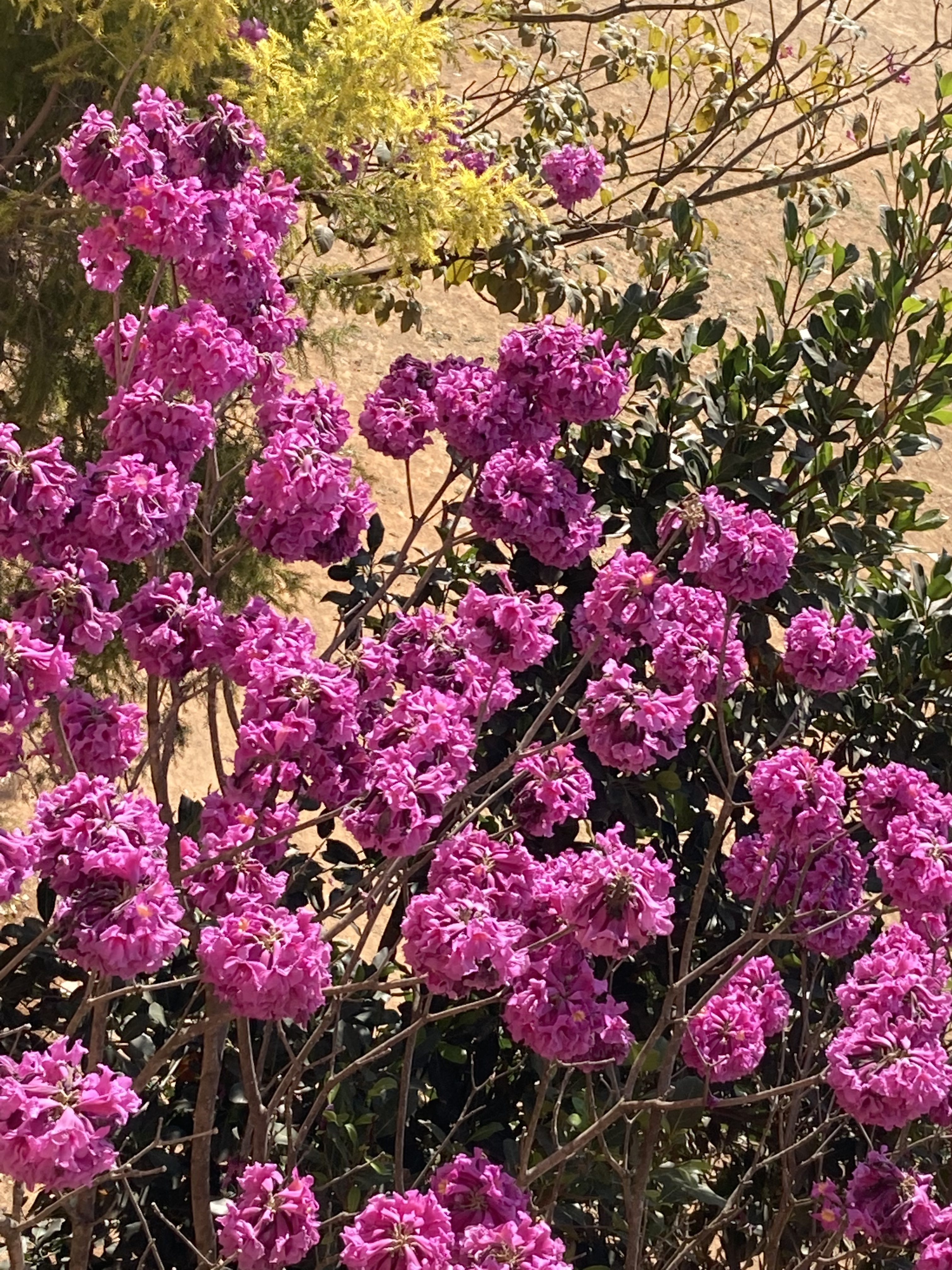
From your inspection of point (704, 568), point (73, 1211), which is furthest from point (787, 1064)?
point (73, 1211)

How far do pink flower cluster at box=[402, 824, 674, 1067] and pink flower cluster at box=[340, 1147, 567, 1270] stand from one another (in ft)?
0.75

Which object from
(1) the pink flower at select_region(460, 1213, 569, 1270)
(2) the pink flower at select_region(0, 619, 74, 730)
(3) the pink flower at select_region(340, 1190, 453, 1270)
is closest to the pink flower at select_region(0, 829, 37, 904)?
(2) the pink flower at select_region(0, 619, 74, 730)

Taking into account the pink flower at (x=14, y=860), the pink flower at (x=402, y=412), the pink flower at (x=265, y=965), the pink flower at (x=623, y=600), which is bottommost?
the pink flower at (x=265, y=965)

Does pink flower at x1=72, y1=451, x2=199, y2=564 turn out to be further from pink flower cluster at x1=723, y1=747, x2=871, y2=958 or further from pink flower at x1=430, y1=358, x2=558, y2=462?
pink flower cluster at x1=723, y1=747, x2=871, y2=958

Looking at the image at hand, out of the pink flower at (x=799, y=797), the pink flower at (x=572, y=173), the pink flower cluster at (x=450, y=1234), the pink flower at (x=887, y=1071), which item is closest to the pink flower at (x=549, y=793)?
the pink flower at (x=799, y=797)

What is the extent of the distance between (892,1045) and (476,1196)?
593mm

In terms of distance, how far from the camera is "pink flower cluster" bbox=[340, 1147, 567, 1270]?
1.59m

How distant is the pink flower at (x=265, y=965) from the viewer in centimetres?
175

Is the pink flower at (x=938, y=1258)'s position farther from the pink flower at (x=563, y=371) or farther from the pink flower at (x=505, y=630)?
the pink flower at (x=563, y=371)

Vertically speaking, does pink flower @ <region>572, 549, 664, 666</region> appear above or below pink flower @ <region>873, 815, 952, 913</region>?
above

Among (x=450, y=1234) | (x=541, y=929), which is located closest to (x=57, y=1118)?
(x=450, y=1234)

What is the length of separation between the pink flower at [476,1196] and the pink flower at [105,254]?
1.39 metres

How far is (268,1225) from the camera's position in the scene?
180 centimetres

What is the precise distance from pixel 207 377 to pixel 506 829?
953 mm
